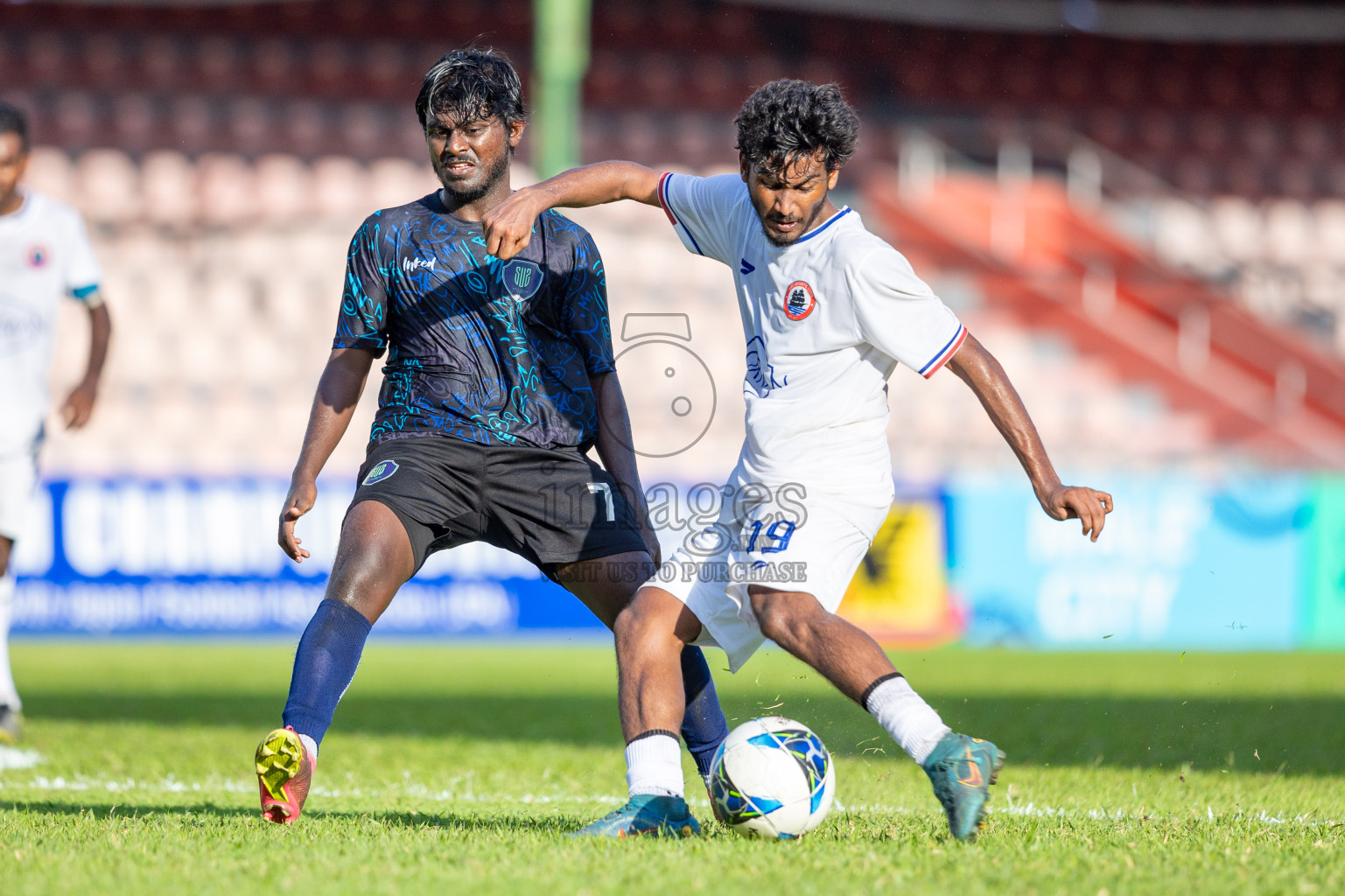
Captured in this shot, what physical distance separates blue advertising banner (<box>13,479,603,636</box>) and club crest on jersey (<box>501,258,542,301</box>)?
8074 mm

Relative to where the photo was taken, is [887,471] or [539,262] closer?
[887,471]

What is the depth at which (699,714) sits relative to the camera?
3984mm

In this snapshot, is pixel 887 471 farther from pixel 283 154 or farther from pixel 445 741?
pixel 283 154

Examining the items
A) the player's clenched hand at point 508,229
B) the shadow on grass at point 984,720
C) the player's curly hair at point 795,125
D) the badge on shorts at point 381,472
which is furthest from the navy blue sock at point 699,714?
the player's curly hair at point 795,125

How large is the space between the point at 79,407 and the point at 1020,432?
411cm

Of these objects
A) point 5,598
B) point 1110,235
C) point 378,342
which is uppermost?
point 1110,235

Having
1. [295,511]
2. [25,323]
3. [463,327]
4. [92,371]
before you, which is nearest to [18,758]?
[92,371]

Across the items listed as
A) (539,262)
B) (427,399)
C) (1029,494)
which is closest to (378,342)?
(427,399)

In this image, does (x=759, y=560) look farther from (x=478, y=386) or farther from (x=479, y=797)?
(x=479, y=797)

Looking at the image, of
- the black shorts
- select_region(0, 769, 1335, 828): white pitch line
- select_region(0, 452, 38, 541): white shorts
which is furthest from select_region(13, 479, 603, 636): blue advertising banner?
the black shorts

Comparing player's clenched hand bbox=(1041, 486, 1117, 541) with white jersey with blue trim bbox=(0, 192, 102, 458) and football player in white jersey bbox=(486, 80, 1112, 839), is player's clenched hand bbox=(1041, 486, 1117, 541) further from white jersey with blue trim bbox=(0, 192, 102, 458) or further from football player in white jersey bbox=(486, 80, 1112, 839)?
white jersey with blue trim bbox=(0, 192, 102, 458)

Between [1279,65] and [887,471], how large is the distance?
1908 cm

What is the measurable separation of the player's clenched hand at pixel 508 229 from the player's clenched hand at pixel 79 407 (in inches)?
123

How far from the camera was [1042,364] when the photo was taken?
16344mm
